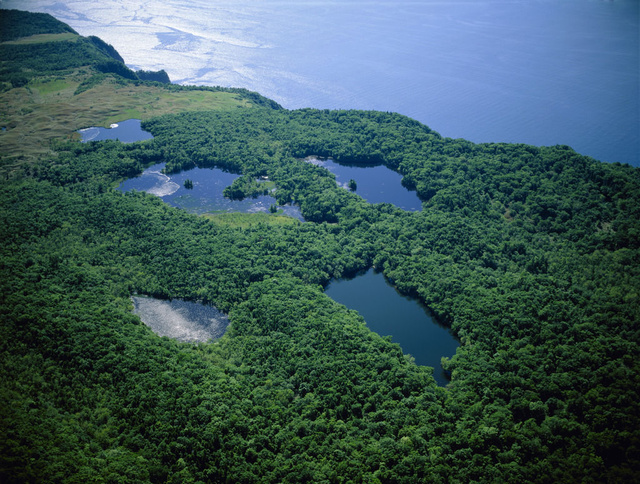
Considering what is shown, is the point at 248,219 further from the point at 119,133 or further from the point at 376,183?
the point at 119,133

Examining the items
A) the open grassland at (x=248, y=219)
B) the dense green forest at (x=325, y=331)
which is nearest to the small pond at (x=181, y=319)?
the dense green forest at (x=325, y=331)

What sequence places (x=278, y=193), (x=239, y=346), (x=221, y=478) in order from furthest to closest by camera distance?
1. (x=278, y=193)
2. (x=239, y=346)
3. (x=221, y=478)

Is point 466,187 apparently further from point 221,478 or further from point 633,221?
point 221,478

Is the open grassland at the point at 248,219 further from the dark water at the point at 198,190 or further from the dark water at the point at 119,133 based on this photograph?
the dark water at the point at 119,133

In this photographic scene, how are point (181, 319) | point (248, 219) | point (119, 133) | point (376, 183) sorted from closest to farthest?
point (181, 319) < point (248, 219) < point (376, 183) < point (119, 133)

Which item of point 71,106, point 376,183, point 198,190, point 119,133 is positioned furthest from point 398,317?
point 71,106

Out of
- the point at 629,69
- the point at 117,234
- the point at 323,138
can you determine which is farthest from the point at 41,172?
the point at 629,69

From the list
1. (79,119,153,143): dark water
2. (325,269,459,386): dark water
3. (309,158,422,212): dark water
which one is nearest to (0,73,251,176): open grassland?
(79,119,153,143): dark water
